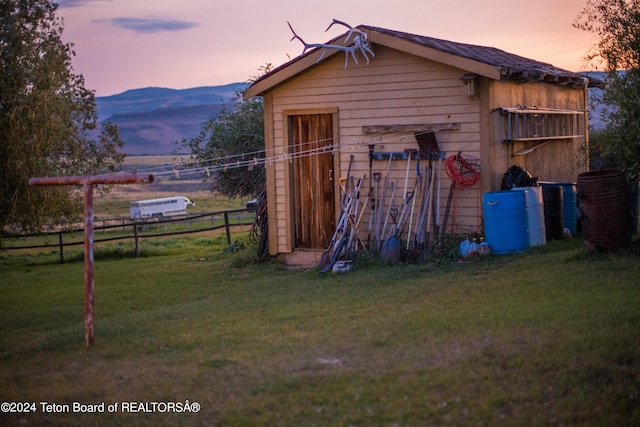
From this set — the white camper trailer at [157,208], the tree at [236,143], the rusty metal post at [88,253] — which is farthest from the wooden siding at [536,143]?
the white camper trailer at [157,208]

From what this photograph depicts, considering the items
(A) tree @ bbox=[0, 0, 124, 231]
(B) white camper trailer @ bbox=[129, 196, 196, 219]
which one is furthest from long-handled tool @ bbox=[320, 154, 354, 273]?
(B) white camper trailer @ bbox=[129, 196, 196, 219]

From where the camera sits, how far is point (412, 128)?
41.1ft

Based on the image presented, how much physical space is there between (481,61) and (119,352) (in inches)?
272

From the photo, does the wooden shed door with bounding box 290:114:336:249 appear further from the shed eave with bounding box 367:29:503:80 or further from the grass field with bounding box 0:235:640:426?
the grass field with bounding box 0:235:640:426

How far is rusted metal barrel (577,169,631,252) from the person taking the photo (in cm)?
994

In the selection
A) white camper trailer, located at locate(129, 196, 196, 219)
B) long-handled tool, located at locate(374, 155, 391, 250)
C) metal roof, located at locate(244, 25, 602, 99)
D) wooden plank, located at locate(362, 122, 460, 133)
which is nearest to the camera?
metal roof, located at locate(244, 25, 602, 99)

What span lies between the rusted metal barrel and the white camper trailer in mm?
38112

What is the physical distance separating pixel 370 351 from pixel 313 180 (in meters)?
7.21

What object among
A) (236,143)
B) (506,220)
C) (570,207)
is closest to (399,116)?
(506,220)

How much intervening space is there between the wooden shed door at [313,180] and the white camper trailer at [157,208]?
33082 millimetres

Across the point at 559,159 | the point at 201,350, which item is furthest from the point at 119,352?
the point at 559,159

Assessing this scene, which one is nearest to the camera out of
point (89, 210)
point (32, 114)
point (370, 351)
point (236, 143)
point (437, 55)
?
point (370, 351)

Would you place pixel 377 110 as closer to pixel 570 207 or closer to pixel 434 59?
pixel 434 59

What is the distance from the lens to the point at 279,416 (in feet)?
18.3
